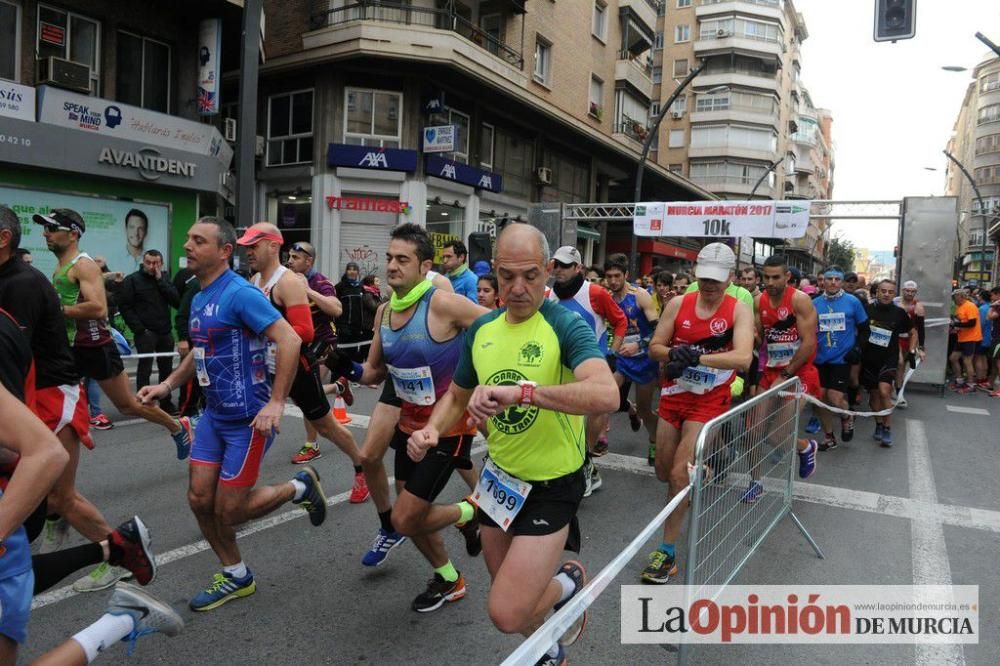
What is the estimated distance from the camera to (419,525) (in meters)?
3.30

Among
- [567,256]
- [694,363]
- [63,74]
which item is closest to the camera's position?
[694,363]

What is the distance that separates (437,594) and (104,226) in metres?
12.8

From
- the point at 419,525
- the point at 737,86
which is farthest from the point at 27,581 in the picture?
the point at 737,86

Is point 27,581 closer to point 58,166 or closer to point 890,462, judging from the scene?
point 890,462

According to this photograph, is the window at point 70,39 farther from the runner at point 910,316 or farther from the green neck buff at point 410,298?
the runner at point 910,316

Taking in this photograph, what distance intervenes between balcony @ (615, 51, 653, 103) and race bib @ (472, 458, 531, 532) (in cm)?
2914

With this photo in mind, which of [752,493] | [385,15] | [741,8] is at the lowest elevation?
[752,493]

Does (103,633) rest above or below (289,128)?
below

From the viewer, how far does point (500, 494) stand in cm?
267

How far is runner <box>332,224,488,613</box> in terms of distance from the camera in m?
3.66

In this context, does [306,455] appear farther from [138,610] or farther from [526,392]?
[526,392]

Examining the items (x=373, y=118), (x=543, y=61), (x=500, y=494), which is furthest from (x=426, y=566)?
(x=543, y=61)

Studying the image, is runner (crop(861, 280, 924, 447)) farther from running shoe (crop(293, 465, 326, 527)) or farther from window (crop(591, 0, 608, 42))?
window (crop(591, 0, 608, 42))

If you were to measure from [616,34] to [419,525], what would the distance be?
29820 mm
